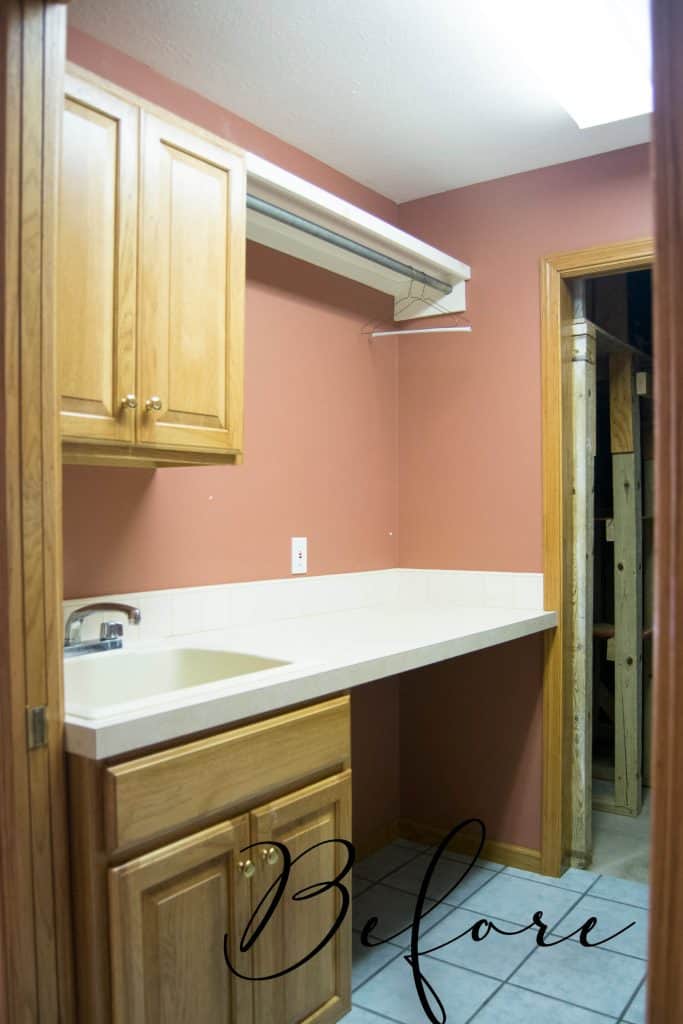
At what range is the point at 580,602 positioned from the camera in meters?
2.93

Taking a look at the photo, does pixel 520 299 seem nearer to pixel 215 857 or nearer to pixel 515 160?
pixel 515 160

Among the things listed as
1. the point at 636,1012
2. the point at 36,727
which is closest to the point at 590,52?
the point at 36,727

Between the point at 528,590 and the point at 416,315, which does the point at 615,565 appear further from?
the point at 416,315

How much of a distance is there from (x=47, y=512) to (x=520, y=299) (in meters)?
2.10

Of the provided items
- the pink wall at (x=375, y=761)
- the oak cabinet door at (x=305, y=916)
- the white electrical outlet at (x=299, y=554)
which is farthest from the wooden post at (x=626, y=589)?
the oak cabinet door at (x=305, y=916)

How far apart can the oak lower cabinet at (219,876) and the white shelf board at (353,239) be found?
1.42m

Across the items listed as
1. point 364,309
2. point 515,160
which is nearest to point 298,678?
point 364,309

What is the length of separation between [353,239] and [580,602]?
150cm

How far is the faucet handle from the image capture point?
2027mm

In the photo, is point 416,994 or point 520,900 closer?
point 416,994

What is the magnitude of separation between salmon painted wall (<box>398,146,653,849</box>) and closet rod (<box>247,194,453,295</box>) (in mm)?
190

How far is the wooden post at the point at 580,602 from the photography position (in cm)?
293

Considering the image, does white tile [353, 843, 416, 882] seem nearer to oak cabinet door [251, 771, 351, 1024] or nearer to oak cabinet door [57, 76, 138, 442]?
oak cabinet door [251, 771, 351, 1024]

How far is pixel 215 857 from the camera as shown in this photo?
1.56 m
